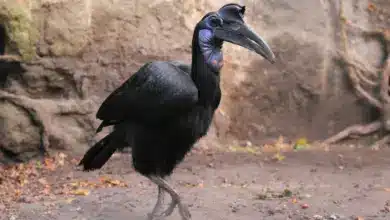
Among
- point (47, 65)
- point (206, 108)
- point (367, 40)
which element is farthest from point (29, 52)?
point (367, 40)

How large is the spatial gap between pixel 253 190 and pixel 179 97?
168cm

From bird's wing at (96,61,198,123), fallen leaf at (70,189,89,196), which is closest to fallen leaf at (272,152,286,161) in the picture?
fallen leaf at (70,189,89,196)

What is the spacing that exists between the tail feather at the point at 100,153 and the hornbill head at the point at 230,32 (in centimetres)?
113

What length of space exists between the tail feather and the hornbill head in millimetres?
1125

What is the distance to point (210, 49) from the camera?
4527mm

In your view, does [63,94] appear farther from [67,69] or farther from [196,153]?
[196,153]

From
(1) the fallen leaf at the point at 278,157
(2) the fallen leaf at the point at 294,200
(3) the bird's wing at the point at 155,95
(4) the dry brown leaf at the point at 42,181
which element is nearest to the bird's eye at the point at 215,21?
(3) the bird's wing at the point at 155,95

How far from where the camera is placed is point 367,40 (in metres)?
7.79

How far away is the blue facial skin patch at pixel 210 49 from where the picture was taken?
449 centimetres

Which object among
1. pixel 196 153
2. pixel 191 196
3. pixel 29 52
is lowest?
pixel 196 153

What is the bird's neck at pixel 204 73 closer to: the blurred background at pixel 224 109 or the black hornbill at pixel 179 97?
the black hornbill at pixel 179 97

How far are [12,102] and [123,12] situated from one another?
1418 mm

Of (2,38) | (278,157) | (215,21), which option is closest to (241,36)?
(215,21)

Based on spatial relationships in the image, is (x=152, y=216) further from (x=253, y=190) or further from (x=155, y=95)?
(x=253, y=190)
